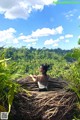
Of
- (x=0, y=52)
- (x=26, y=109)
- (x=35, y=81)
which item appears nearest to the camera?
(x=0, y=52)

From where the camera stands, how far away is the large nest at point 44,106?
18.5 ft

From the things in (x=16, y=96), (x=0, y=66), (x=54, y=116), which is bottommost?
(x=54, y=116)

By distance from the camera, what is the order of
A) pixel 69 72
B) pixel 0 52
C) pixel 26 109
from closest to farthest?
pixel 0 52
pixel 26 109
pixel 69 72

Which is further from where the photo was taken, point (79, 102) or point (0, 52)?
point (79, 102)

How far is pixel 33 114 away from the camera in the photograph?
227 inches

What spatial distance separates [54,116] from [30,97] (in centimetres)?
54

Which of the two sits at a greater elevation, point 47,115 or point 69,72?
point 69,72

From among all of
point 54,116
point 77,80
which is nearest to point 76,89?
point 77,80

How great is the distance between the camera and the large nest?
563 centimetres

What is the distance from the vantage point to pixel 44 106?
5.95m

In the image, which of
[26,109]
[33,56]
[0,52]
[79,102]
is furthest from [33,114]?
[33,56]

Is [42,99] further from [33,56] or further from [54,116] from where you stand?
[33,56]

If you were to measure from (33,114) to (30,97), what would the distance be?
36 cm

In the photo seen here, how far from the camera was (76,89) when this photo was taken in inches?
232
